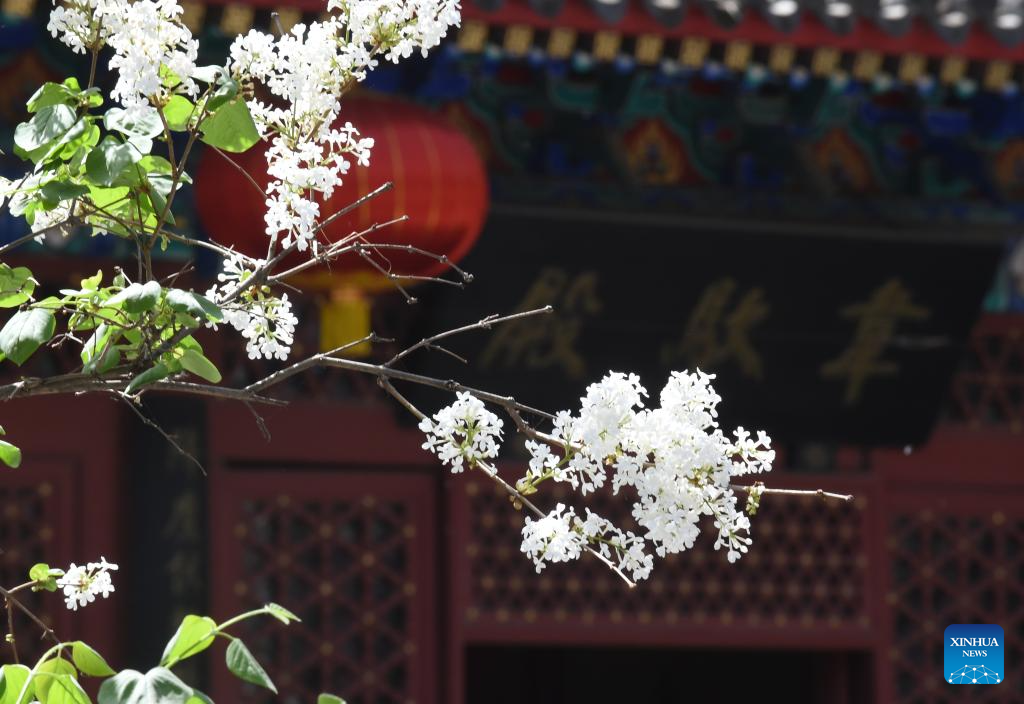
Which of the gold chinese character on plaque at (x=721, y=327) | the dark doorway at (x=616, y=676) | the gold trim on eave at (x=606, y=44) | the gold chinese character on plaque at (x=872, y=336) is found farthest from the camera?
the dark doorway at (x=616, y=676)

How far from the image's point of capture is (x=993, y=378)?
22.2 feet

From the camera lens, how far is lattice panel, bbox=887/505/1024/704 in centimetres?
658

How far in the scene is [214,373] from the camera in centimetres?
235

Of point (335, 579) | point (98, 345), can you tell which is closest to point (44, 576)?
point (98, 345)

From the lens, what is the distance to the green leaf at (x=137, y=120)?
85.9 inches

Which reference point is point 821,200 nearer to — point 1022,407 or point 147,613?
point 1022,407

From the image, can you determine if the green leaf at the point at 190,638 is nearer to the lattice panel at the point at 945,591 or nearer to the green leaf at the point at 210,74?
the green leaf at the point at 210,74

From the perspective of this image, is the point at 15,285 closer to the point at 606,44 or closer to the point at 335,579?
the point at 606,44

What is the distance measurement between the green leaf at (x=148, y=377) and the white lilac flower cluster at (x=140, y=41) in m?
0.29

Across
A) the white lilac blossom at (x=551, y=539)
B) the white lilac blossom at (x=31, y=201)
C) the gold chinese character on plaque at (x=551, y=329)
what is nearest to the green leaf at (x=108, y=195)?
the white lilac blossom at (x=31, y=201)

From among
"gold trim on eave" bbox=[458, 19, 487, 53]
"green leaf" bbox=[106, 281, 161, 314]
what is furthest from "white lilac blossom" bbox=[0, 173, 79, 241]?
"gold trim on eave" bbox=[458, 19, 487, 53]

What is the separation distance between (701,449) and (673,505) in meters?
0.07

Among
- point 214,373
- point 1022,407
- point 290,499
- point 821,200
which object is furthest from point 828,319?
point 214,373

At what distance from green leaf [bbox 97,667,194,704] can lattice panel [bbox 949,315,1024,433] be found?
499cm
